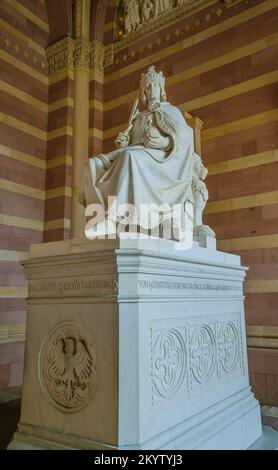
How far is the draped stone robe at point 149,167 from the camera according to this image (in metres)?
2.61

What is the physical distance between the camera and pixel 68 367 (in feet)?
6.91

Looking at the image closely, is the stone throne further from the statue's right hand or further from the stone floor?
the statue's right hand

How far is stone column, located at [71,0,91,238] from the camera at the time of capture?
18.2ft

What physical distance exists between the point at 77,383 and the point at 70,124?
15.7 ft

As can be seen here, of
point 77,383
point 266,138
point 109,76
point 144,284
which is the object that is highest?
point 109,76

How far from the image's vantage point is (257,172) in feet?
14.8

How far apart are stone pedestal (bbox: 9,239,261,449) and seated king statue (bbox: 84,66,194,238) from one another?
1.31 ft

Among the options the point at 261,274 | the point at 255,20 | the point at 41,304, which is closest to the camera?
the point at 41,304

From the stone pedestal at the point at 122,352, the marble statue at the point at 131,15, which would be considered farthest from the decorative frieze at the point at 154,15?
the stone pedestal at the point at 122,352

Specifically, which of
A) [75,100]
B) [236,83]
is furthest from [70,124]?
[236,83]

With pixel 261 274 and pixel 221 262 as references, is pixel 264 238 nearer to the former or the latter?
pixel 261 274

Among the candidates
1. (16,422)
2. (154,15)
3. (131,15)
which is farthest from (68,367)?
(131,15)

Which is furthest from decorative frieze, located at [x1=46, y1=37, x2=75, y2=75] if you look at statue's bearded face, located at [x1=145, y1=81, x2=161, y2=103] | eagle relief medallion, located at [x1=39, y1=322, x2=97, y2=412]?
eagle relief medallion, located at [x1=39, y1=322, x2=97, y2=412]

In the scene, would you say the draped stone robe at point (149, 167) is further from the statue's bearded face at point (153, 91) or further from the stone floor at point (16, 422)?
the stone floor at point (16, 422)
